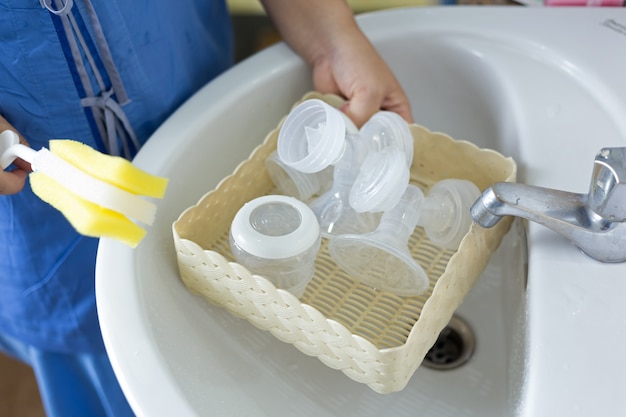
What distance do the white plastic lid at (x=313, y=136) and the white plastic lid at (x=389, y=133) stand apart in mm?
23

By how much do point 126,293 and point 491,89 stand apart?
0.45 meters

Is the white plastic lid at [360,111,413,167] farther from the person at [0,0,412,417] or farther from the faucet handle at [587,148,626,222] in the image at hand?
the faucet handle at [587,148,626,222]

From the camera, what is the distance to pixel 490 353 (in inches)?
27.1

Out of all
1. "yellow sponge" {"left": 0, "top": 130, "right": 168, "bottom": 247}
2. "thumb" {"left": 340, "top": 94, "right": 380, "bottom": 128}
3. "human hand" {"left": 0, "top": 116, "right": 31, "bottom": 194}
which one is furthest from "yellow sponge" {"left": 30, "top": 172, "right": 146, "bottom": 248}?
"thumb" {"left": 340, "top": 94, "right": 380, "bottom": 128}

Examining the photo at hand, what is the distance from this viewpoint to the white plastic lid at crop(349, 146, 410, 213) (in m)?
0.55

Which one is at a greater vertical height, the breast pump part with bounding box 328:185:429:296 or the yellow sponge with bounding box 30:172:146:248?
the yellow sponge with bounding box 30:172:146:248

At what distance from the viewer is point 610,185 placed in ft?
1.53

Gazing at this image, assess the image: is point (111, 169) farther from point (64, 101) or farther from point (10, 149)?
point (64, 101)

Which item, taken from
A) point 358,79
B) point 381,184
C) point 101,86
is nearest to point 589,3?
point 358,79

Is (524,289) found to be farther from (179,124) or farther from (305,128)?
(179,124)

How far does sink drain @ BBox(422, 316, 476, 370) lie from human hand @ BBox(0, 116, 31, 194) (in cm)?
43

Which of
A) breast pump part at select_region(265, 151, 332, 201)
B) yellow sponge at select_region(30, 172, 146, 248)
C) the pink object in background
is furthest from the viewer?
the pink object in background

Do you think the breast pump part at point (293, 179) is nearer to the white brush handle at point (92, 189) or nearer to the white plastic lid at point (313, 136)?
the white plastic lid at point (313, 136)

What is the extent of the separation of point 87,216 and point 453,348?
1.50 ft
